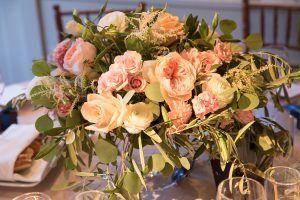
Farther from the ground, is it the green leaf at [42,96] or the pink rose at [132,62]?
the pink rose at [132,62]

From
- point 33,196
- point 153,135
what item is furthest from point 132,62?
point 33,196

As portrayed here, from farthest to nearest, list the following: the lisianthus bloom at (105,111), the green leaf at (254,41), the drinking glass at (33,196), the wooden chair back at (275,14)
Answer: the wooden chair back at (275,14) → the green leaf at (254,41) → the drinking glass at (33,196) → the lisianthus bloom at (105,111)

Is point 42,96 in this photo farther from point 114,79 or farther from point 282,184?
point 282,184

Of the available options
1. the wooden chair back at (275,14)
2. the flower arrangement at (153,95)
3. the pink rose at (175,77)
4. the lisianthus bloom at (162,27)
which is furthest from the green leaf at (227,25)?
the wooden chair back at (275,14)

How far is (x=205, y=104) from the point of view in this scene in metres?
0.84

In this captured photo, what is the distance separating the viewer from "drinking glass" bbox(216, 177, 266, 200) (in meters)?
0.85

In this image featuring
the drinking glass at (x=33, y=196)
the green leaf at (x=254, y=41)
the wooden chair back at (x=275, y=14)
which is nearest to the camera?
the drinking glass at (x=33, y=196)

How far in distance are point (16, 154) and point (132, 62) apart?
1.62 ft

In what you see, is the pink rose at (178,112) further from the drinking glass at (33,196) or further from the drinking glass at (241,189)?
the drinking glass at (33,196)

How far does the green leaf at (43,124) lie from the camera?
3.15 feet

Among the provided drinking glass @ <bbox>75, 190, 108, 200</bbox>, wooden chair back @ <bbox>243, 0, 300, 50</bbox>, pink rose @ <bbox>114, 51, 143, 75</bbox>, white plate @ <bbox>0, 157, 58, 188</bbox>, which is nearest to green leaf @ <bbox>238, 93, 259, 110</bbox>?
pink rose @ <bbox>114, 51, 143, 75</bbox>

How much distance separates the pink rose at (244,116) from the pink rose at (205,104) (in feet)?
0.32

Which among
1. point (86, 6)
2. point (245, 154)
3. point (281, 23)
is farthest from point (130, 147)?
point (86, 6)

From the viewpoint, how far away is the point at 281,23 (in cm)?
284
